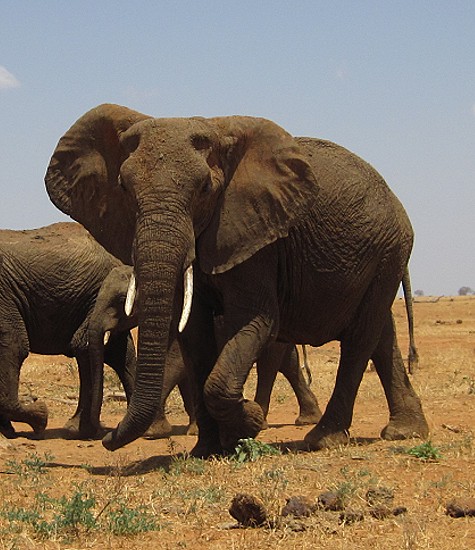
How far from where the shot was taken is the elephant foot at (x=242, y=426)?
8.09m

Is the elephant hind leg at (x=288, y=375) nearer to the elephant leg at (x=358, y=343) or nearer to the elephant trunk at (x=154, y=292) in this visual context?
the elephant leg at (x=358, y=343)

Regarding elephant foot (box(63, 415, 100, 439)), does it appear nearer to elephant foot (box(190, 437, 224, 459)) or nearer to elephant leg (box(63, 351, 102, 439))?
elephant leg (box(63, 351, 102, 439))

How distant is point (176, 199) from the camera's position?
23.8 ft

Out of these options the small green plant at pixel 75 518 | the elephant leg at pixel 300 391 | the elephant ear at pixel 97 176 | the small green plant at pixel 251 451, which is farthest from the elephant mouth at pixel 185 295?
the elephant leg at pixel 300 391

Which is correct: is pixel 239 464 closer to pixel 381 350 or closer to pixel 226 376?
pixel 226 376

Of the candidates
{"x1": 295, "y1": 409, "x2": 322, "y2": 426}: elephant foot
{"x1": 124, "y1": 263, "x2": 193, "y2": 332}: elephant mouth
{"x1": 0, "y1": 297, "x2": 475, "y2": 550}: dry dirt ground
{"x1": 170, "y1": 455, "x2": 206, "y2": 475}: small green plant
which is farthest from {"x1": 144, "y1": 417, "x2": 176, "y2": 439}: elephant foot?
{"x1": 124, "y1": 263, "x2": 193, "y2": 332}: elephant mouth

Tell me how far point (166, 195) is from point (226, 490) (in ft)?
6.36

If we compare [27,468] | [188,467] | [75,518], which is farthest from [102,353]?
[75,518]

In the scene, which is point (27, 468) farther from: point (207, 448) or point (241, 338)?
point (241, 338)

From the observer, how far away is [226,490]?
667cm

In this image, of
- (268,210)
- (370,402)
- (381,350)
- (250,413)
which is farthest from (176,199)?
(370,402)

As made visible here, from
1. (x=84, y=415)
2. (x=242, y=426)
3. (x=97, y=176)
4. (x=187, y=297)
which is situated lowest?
(x=84, y=415)

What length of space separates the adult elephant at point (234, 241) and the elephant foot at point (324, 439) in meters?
0.01

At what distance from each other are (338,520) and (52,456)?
11.9 ft
